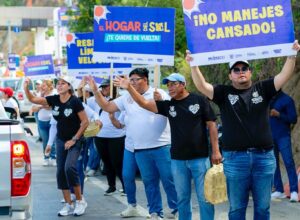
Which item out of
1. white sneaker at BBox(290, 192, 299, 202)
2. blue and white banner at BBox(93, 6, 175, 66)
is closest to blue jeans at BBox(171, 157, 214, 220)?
blue and white banner at BBox(93, 6, 175, 66)

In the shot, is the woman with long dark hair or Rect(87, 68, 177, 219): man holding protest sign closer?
Rect(87, 68, 177, 219): man holding protest sign

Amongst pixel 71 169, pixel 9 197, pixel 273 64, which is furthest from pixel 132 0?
pixel 9 197

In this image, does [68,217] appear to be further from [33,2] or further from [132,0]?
[33,2]

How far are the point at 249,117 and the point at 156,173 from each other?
2.87m

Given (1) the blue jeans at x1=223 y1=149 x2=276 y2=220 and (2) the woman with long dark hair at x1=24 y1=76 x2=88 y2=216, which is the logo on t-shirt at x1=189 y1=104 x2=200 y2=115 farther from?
(2) the woman with long dark hair at x1=24 y1=76 x2=88 y2=216

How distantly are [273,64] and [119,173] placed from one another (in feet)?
17.5

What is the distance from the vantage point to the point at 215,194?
309 inches

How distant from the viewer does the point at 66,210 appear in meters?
10.6

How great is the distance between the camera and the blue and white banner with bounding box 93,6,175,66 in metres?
10.4

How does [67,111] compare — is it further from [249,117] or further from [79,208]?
[249,117]

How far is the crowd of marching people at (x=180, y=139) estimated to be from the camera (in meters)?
7.09

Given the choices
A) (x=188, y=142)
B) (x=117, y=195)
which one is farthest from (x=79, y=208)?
(x=188, y=142)

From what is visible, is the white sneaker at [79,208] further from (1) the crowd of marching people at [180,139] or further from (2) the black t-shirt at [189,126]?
(2) the black t-shirt at [189,126]

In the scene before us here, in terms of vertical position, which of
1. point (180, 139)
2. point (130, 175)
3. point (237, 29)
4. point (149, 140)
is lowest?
point (130, 175)
